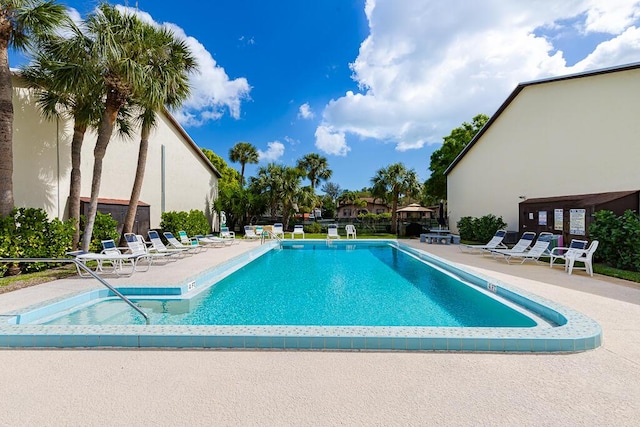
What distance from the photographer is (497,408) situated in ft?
8.21

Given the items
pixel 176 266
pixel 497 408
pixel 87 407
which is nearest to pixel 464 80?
pixel 176 266

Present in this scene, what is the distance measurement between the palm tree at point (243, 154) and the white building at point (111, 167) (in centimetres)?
1362

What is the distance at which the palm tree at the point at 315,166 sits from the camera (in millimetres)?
35125

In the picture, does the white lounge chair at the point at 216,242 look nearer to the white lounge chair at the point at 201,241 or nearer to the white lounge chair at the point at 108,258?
the white lounge chair at the point at 201,241

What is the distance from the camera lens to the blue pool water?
17.5 feet

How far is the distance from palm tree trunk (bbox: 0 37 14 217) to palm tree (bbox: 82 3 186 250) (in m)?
1.79

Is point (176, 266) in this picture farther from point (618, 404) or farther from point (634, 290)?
point (634, 290)

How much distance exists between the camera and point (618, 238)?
8617 millimetres

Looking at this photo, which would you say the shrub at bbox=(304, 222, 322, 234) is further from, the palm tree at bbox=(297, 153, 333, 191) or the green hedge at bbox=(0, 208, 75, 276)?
the green hedge at bbox=(0, 208, 75, 276)

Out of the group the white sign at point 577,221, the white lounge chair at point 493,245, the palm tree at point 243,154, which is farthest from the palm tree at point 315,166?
the white sign at point 577,221

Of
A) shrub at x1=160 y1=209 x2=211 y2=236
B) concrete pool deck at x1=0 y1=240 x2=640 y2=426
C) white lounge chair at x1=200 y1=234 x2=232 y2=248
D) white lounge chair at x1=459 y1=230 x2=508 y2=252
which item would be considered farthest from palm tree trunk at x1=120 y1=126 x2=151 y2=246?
white lounge chair at x1=459 y1=230 x2=508 y2=252

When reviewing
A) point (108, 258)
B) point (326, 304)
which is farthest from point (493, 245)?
point (108, 258)

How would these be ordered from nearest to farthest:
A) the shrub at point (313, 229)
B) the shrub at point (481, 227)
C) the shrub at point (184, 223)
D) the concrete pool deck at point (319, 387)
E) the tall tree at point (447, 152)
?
the concrete pool deck at point (319, 387)
the shrub at point (184, 223)
the shrub at point (481, 227)
the shrub at point (313, 229)
the tall tree at point (447, 152)

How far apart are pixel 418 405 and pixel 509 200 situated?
16.4 meters
